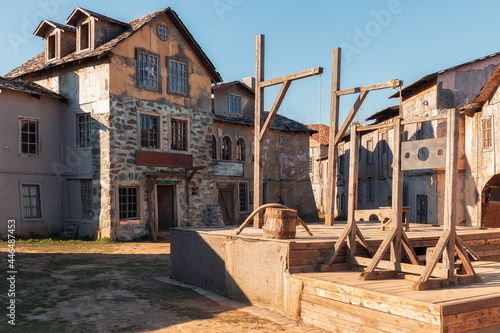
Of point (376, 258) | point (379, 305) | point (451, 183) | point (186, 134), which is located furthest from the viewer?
point (186, 134)

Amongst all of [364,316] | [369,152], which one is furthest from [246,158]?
[364,316]

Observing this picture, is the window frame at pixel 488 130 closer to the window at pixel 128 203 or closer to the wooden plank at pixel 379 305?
the wooden plank at pixel 379 305

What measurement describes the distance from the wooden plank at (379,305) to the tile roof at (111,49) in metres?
13.7

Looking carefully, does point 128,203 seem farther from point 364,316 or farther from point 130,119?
point 364,316

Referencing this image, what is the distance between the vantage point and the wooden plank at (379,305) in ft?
19.8

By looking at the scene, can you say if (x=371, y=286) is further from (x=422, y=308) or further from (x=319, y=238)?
(x=319, y=238)

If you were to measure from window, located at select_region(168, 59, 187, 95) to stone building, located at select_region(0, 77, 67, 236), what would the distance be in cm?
Result: 445

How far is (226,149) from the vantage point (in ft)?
79.8

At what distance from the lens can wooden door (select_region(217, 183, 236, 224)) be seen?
78.1 ft

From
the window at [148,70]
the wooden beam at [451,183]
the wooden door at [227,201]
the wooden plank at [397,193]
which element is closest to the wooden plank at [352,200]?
the wooden plank at [397,193]

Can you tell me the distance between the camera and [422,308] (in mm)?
6074

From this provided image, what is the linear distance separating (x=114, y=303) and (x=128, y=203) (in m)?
10.0

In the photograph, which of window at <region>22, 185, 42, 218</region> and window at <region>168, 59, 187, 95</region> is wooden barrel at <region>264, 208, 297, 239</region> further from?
window at <region>22, 185, 42, 218</region>

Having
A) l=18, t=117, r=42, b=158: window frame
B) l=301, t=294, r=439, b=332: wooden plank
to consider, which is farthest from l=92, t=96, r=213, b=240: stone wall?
l=301, t=294, r=439, b=332: wooden plank
